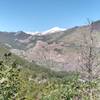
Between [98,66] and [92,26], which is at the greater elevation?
[92,26]

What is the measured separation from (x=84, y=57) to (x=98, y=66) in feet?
7.27

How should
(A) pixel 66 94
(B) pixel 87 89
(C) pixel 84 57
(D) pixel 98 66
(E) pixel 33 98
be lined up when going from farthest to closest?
(D) pixel 98 66
(C) pixel 84 57
(E) pixel 33 98
(B) pixel 87 89
(A) pixel 66 94

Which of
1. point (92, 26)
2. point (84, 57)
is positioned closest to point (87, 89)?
point (84, 57)

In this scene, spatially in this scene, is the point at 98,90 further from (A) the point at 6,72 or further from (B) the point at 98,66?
(B) the point at 98,66

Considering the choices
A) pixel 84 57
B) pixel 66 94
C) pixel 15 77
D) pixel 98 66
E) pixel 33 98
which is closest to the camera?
pixel 66 94

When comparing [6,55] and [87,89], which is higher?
[6,55]

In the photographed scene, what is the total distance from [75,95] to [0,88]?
3.08m

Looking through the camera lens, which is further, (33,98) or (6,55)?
(33,98)

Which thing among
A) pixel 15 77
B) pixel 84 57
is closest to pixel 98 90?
pixel 15 77

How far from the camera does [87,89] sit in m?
15.8

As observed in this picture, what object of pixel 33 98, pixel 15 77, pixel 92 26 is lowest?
pixel 33 98

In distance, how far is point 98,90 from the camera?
15.2 metres

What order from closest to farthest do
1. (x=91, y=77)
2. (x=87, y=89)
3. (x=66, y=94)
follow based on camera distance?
(x=66, y=94), (x=87, y=89), (x=91, y=77)

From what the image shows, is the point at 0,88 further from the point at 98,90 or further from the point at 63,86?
the point at 98,90
